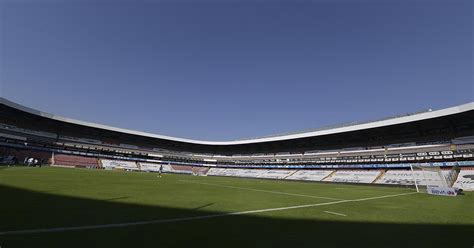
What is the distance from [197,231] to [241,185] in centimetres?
2534

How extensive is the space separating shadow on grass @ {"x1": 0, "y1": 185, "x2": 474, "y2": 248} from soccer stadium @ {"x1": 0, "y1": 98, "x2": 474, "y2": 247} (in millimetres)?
Result: 41

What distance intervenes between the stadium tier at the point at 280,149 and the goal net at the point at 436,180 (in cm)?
78

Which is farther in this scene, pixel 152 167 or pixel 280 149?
pixel 280 149

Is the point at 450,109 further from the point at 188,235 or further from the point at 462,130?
the point at 188,235

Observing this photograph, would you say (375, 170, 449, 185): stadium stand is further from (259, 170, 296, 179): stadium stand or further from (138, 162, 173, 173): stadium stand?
(138, 162, 173, 173): stadium stand

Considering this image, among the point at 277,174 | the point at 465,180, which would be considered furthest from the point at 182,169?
the point at 465,180

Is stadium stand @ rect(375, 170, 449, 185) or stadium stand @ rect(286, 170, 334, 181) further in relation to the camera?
stadium stand @ rect(286, 170, 334, 181)

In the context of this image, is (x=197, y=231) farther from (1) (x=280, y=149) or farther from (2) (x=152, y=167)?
(2) (x=152, y=167)

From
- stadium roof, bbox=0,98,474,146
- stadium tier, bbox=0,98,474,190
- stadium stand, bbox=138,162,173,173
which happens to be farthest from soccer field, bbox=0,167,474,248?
stadium stand, bbox=138,162,173,173

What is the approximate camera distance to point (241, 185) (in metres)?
32.7

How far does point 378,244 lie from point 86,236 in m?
7.07

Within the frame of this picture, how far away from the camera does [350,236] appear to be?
8023mm

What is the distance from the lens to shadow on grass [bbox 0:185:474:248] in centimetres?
642

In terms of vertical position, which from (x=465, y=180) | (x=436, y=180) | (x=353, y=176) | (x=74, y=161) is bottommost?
(x=353, y=176)
